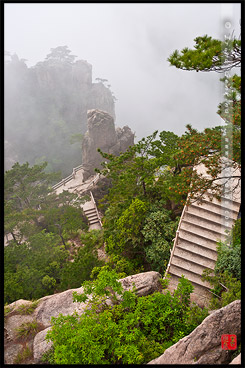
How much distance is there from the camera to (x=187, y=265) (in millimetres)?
7875

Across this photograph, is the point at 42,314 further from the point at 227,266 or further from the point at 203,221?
the point at 203,221

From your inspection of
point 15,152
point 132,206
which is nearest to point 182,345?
point 132,206

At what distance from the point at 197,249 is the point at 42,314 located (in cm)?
469

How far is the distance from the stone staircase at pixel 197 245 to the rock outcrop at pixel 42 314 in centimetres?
150

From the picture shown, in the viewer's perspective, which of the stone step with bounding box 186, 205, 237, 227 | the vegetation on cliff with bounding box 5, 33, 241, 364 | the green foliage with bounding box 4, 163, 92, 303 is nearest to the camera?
the vegetation on cliff with bounding box 5, 33, 241, 364

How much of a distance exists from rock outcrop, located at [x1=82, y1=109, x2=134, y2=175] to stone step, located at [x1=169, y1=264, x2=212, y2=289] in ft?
59.8

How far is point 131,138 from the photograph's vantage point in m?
27.3

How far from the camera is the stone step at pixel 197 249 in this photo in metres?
7.87

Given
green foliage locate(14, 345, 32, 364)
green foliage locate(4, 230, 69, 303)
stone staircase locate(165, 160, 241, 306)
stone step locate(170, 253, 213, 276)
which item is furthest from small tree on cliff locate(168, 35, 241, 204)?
green foliage locate(4, 230, 69, 303)

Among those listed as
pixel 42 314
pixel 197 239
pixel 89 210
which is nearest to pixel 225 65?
pixel 197 239

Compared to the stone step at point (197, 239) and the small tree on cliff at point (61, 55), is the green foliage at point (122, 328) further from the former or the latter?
the small tree on cliff at point (61, 55)

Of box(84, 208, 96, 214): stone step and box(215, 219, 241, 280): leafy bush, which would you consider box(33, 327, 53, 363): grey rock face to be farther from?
box(84, 208, 96, 214): stone step

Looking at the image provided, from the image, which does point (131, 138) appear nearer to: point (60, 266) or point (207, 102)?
point (60, 266)

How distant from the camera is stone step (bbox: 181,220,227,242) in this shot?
8.17 metres
